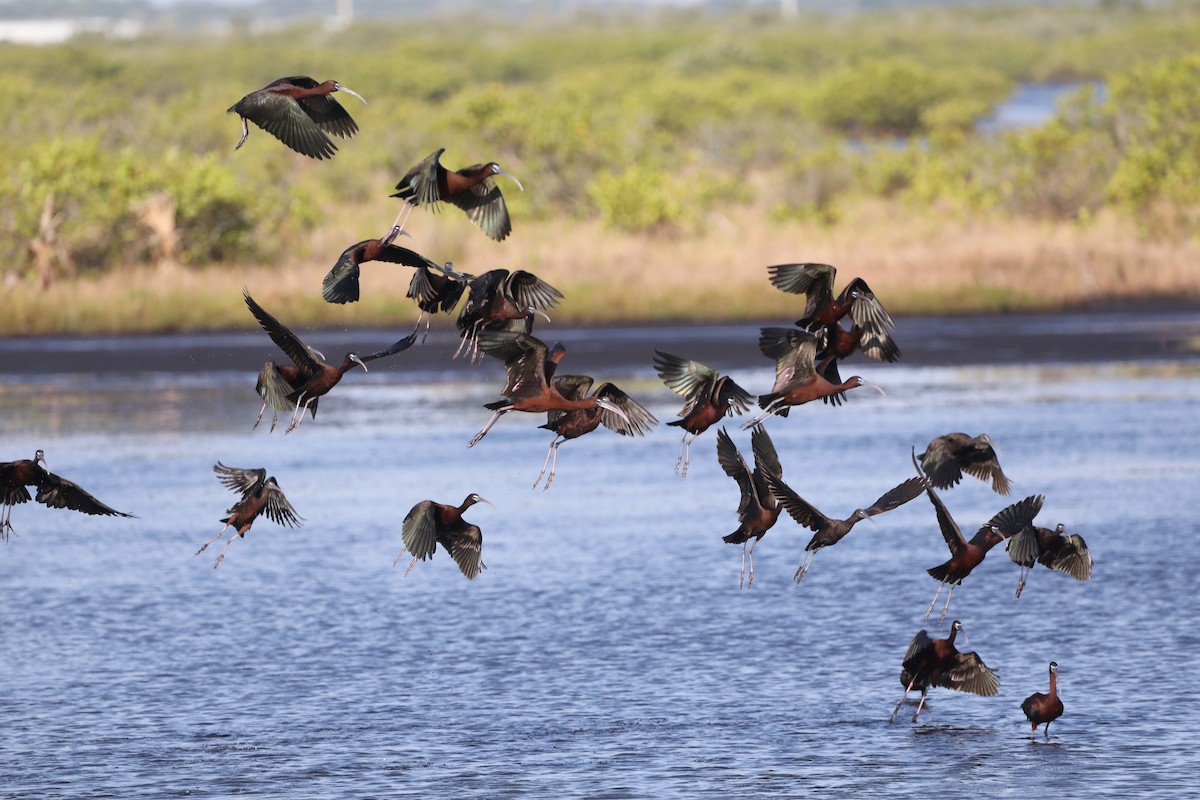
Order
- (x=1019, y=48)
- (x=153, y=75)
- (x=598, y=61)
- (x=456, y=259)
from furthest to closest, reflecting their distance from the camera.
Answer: (x=1019, y=48)
(x=598, y=61)
(x=153, y=75)
(x=456, y=259)

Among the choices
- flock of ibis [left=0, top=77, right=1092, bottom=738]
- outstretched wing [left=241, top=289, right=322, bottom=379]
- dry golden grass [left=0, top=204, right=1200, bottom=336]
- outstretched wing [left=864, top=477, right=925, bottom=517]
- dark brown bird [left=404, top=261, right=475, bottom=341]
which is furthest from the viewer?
dry golden grass [left=0, top=204, right=1200, bottom=336]

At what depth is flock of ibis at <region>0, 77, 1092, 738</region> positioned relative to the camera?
9.43 m

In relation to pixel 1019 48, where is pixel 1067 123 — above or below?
below

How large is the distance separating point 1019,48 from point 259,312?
146 m

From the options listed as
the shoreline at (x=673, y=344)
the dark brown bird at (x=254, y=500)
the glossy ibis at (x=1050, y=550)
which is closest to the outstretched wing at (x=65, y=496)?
the dark brown bird at (x=254, y=500)

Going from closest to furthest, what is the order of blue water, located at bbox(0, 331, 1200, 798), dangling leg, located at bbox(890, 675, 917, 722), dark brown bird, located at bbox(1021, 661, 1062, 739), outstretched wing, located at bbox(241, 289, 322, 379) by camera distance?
outstretched wing, located at bbox(241, 289, 322, 379)
blue water, located at bbox(0, 331, 1200, 798)
dark brown bird, located at bbox(1021, 661, 1062, 739)
dangling leg, located at bbox(890, 675, 917, 722)

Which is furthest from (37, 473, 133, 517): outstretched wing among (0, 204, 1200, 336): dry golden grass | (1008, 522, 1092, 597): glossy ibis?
(0, 204, 1200, 336): dry golden grass

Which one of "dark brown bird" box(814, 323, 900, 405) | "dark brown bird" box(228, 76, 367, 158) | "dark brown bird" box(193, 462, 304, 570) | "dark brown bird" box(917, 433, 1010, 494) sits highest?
"dark brown bird" box(228, 76, 367, 158)

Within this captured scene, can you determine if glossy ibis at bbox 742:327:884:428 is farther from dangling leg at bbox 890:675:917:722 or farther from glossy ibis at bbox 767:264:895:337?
dangling leg at bbox 890:675:917:722

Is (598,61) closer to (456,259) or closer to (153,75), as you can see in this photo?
(153,75)

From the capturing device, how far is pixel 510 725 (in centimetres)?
1298

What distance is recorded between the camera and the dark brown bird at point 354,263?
9273mm

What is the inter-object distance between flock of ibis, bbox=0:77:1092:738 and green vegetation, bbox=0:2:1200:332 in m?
29.2

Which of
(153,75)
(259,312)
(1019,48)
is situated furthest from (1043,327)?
(1019,48)
